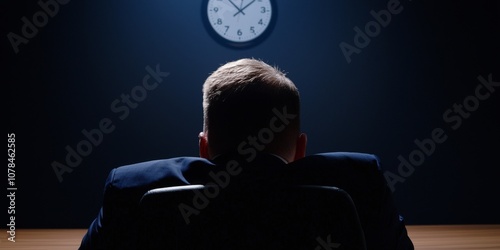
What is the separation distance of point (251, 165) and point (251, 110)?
0.34 feet

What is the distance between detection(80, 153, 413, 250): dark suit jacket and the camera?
761 mm

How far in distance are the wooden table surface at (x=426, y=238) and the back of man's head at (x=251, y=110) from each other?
5.30 feet

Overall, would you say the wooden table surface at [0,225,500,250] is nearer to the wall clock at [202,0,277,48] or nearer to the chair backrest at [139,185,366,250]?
the wall clock at [202,0,277,48]

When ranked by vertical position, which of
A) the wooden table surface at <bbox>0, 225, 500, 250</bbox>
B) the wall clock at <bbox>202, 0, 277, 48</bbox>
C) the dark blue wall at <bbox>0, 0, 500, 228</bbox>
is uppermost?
the wall clock at <bbox>202, 0, 277, 48</bbox>

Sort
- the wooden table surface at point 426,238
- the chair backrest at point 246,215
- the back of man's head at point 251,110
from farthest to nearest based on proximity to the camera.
→ the wooden table surface at point 426,238 → the back of man's head at point 251,110 → the chair backrest at point 246,215

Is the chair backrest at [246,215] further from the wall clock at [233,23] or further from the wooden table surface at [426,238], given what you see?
the wall clock at [233,23]

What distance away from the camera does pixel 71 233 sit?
279 cm

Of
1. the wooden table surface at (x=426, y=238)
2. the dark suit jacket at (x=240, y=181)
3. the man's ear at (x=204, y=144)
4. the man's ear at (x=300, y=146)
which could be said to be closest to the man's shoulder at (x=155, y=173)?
the dark suit jacket at (x=240, y=181)

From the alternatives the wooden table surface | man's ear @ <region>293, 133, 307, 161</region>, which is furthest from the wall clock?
man's ear @ <region>293, 133, 307, 161</region>

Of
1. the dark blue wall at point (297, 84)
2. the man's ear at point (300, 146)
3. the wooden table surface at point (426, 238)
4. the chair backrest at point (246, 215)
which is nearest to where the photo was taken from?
the chair backrest at point (246, 215)

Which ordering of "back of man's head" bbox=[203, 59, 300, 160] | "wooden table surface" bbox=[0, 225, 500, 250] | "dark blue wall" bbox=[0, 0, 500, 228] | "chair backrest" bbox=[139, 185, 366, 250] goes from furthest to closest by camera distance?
1. "dark blue wall" bbox=[0, 0, 500, 228]
2. "wooden table surface" bbox=[0, 225, 500, 250]
3. "back of man's head" bbox=[203, 59, 300, 160]
4. "chair backrest" bbox=[139, 185, 366, 250]

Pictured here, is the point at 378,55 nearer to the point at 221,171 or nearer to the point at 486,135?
the point at 486,135

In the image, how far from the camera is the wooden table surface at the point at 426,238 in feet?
7.52

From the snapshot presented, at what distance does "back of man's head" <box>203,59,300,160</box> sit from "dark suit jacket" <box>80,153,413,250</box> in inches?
2.3
